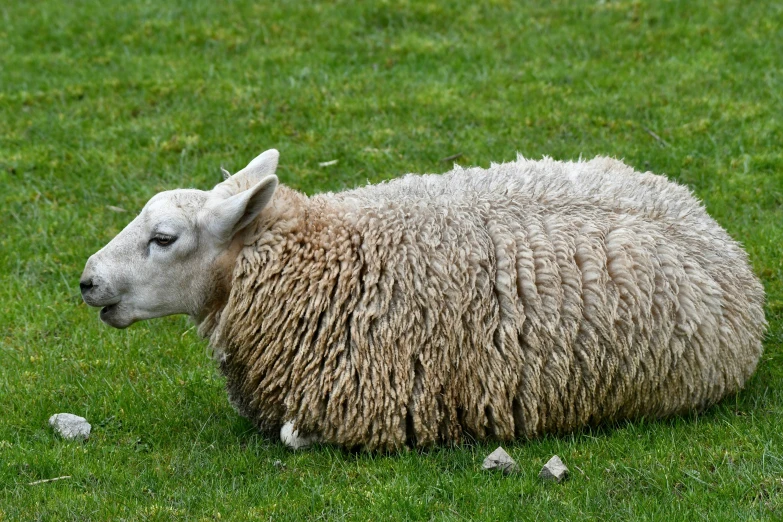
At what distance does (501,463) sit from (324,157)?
507 cm

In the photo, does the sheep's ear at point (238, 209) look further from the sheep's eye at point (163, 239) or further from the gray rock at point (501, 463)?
the gray rock at point (501, 463)

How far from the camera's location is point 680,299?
6090mm

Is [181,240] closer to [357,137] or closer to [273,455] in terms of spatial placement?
[273,455]

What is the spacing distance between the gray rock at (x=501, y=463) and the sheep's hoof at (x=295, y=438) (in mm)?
1006

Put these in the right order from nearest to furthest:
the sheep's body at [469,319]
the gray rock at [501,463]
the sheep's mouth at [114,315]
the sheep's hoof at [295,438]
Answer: the gray rock at [501,463]
the sheep's body at [469,319]
the sheep's hoof at [295,438]
the sheep's mouth at [114,315]

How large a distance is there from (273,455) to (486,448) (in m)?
1.16

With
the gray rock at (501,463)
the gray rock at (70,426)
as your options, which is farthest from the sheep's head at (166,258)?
the gray rock at (501,463)

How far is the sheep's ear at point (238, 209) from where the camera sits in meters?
5.89

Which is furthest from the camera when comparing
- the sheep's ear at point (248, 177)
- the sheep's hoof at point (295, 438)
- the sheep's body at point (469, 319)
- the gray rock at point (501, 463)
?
the sheep's ear at point (248, 177)

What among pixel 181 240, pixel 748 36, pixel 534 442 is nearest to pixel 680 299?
pixel 534 442

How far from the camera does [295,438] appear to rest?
238 inches

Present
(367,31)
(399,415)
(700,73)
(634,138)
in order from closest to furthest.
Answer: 1. (399,415)
2. (634,138)
3. (700,73)
4. (367,31)

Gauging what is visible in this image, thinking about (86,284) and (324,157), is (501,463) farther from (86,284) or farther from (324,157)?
(324,157)

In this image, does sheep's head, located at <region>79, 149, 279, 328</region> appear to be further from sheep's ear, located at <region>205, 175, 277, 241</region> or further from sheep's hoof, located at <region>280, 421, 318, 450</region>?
sheep's hoof, located at <region>280, 421, 318, 450</region>
